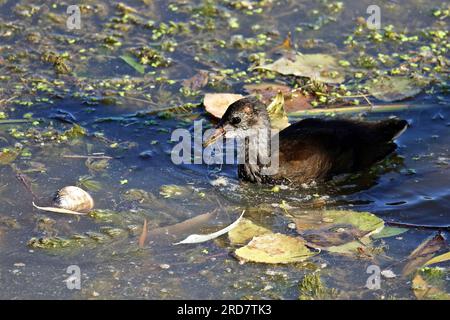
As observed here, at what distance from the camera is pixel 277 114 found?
7191mm

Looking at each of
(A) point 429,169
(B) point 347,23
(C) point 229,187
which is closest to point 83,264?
(C) point 229,187

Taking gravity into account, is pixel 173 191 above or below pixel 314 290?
above

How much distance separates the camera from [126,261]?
5.32m

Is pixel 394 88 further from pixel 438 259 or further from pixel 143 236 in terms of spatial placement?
pixel 143 236

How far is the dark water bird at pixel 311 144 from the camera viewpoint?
21.4 feet

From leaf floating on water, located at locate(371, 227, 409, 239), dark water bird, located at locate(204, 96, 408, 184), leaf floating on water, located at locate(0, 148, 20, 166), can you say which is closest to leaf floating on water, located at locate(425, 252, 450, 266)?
leaf floating on water, located at locate(371, 227, 409, 239)

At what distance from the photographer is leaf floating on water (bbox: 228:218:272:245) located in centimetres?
559

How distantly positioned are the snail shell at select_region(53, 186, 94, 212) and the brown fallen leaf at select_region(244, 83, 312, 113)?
2097 millimetres

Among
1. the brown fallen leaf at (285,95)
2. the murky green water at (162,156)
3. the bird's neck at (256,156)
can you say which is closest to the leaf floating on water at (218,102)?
the murky green water at (162,156)

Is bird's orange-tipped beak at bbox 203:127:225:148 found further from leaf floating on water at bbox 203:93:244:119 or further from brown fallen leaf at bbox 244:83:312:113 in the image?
brown fallen leaf at bbox 244:83:312:113

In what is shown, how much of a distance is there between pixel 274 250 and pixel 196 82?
2593 millimetres

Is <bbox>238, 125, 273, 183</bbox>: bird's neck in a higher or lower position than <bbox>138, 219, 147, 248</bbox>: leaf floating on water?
higher

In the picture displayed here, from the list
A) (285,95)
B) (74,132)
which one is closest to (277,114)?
(285,95)

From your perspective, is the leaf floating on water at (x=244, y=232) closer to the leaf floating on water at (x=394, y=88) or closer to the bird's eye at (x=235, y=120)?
the bird's eye at (x=235, y=120)
